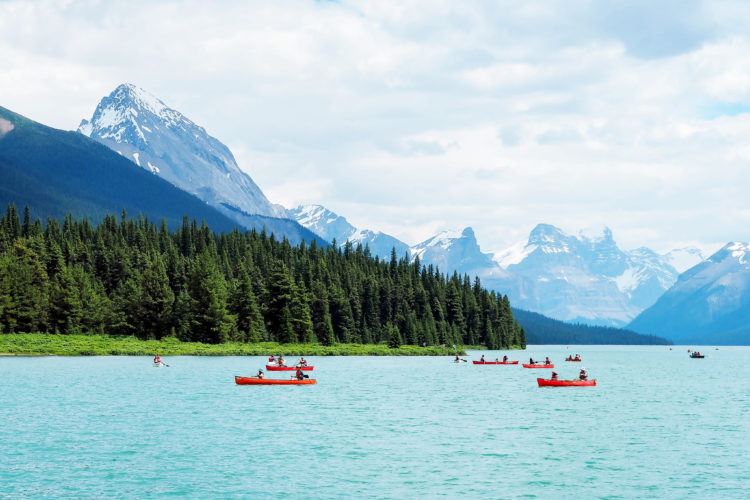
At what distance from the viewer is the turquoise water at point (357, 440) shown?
4703cm

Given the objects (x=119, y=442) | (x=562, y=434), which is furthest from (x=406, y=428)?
(x=119, y=442)

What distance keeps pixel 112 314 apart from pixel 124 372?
209 feet

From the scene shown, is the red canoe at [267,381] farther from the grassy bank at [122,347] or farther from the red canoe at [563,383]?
the grassy bank at [122,347]

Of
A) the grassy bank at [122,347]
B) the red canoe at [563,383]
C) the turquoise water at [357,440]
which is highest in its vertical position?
the grassy bank at [122,347]

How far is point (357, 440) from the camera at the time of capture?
62656mm

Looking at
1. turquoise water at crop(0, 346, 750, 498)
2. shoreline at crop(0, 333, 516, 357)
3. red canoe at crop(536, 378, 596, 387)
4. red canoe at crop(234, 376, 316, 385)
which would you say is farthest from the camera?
shoreline at crop(0, 333, 516, 357)

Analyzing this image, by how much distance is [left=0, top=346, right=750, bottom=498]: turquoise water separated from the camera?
154 ft

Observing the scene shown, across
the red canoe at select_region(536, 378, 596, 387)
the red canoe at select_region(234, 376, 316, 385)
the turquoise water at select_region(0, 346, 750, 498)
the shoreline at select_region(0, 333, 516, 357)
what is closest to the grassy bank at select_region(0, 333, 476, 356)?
the shoreline at select_region(0, 333, 516, 357)

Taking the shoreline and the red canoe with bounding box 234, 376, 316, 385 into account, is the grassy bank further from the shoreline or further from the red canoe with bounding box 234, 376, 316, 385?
the red canoe with bounding box 234, 376, 316, 385

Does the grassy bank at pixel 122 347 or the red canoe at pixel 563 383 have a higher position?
the grassy bank at pixel 122 347

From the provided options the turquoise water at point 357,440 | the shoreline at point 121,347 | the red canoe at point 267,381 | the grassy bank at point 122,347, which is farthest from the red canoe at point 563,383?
the shoreline at point 121,347

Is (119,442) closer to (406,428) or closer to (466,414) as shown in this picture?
(406,428)

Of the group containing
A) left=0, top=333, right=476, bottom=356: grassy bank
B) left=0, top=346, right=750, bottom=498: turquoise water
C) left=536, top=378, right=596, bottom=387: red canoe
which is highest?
left=0, top=333, right=476, bottom=356: grassy bank

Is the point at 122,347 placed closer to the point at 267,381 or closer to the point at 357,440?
the point at 267,381
